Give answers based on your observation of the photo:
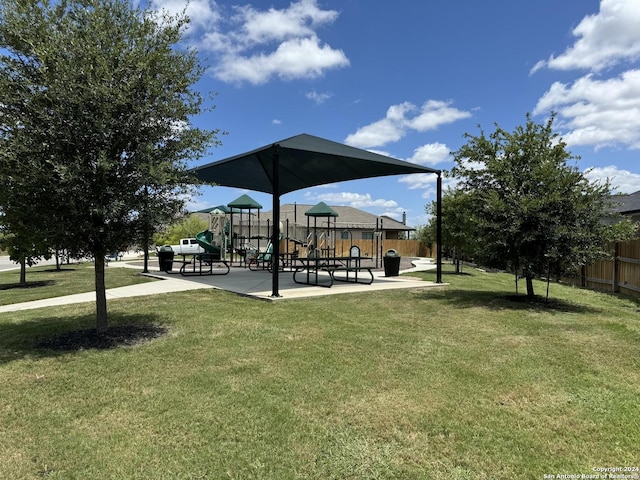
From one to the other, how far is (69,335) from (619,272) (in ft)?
47.6

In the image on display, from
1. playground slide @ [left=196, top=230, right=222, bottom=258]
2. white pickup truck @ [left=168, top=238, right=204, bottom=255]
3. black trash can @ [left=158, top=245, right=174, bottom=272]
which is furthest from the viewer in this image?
white pickup truck @ [left=168, top=238, right=204, bottom=255]

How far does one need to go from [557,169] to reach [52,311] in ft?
31.1

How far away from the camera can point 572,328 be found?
6078 mm

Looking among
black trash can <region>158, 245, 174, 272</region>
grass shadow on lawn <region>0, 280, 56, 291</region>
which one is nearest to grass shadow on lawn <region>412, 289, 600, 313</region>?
black trash can <region>158, 245, 174, 272</region>

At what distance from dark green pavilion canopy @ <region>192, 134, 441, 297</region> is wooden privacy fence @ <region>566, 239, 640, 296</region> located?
5706 millimetres

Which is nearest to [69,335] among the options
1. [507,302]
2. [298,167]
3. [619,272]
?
[507,302]

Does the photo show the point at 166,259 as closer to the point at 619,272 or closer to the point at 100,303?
the point at 100,303

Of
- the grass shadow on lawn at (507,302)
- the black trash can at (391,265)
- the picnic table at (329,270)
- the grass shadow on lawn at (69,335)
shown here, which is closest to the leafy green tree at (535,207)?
the grass shadow on lawn at (507,302)

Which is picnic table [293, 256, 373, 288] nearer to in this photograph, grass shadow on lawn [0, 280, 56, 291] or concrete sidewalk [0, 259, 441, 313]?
concrete sidewalk [0, 259, 441, 313]

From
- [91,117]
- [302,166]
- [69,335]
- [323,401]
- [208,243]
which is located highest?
[302,166]

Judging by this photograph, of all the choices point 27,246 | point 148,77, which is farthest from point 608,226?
point 27,246

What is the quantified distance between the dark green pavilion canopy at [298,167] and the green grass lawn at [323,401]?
3435 millimetres

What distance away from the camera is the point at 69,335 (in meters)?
5.42

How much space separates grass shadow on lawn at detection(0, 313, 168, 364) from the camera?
15.9 feet
